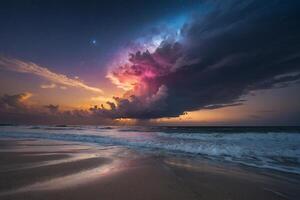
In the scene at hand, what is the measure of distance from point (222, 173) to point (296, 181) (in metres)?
2.19

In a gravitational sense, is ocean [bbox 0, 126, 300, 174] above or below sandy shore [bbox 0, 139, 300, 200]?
above

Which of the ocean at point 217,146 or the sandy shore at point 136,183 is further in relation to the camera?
the ocean at point 217,146

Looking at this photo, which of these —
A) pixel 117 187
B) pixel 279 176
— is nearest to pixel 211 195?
pixel 117 187

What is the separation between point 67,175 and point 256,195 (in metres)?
5.07

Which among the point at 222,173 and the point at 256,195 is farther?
the point at 222,173

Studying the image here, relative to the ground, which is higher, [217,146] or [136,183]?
[217,146]

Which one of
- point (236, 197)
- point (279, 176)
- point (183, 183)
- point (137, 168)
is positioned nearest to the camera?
point (236, 197)

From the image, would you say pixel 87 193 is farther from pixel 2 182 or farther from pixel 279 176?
pixel 279 176

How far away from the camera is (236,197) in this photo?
4770mm

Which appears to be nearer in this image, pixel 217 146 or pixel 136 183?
pixel 136 183

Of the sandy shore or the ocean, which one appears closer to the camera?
the sandy shore

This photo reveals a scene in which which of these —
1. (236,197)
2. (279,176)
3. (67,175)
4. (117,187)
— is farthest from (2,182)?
(279,176)

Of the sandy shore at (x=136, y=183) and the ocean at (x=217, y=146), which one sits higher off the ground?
the ocean at (x=217, y=146)

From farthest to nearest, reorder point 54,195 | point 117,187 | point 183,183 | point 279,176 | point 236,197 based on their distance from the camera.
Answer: point 279,176, point 183,183, point 117,187, point 236,197, point 54,195
